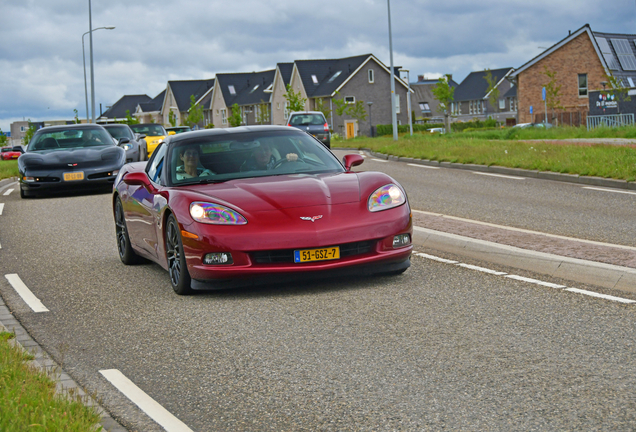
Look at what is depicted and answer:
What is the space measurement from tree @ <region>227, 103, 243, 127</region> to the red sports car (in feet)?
287

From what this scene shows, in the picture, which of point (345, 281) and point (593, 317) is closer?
point (593, 317)

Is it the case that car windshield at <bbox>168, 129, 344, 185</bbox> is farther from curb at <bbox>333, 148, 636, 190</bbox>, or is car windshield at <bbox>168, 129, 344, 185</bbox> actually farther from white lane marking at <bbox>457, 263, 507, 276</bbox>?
curb at <bbox>333, 148, 636, 190</bbox>

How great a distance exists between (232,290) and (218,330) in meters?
1.46

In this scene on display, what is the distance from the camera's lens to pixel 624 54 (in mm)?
59719

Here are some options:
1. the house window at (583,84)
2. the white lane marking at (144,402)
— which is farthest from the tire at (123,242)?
the house window at (583,84)

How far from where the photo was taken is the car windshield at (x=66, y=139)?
18.5m

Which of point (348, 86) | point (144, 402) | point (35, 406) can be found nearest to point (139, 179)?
point (144, 402)

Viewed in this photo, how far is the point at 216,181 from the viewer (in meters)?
7.42

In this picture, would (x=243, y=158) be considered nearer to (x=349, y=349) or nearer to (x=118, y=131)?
(x=349, y=349)

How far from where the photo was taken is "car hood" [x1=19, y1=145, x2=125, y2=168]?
17625 millimetres

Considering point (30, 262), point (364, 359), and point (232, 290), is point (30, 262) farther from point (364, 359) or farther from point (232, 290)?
point (364, 359)

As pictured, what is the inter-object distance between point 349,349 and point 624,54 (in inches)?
2369

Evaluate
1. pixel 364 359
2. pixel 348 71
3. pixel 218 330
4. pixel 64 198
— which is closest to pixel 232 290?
pixel 218 330

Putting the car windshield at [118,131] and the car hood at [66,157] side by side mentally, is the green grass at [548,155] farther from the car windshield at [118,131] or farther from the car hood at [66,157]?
the car hood at [66,157]
